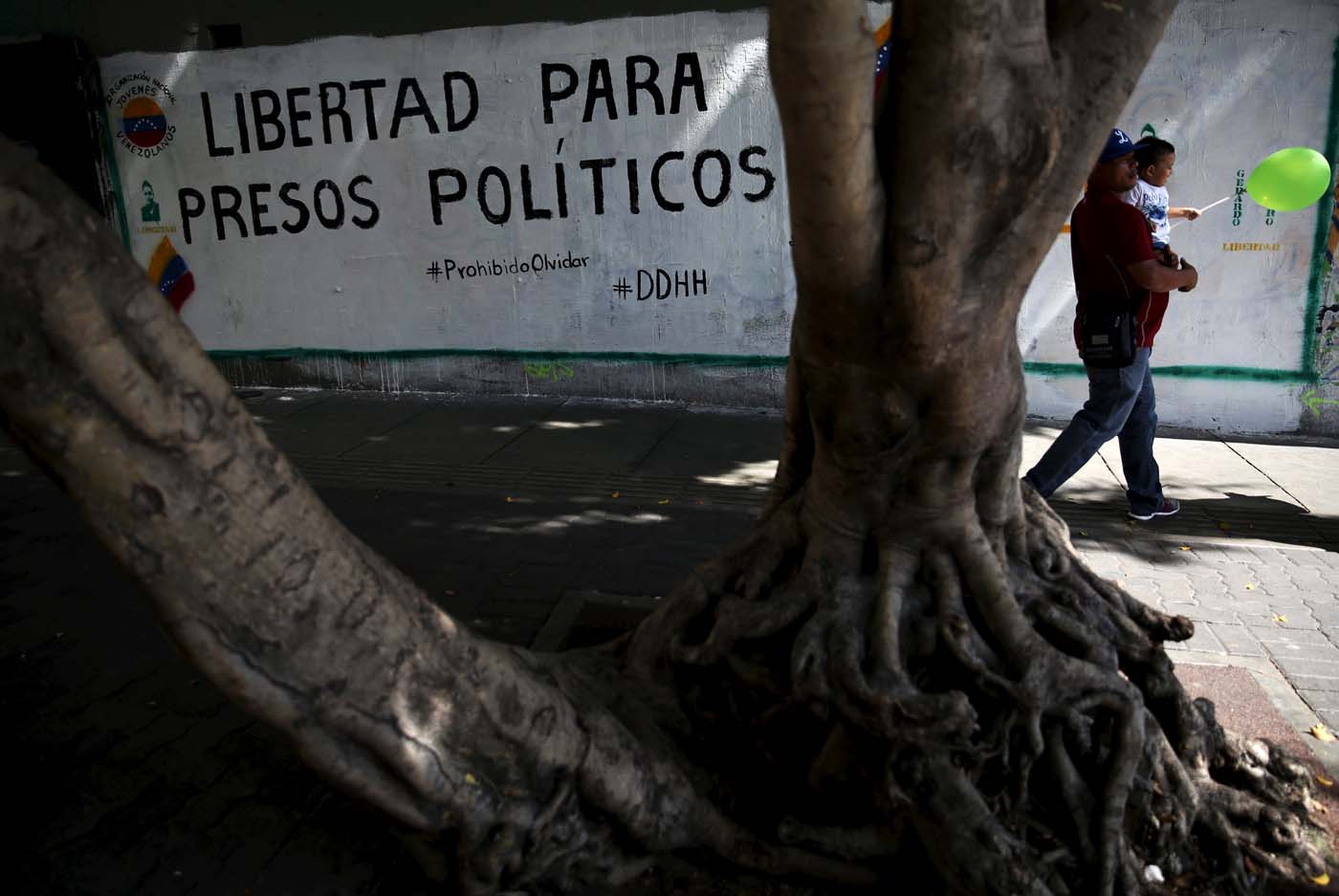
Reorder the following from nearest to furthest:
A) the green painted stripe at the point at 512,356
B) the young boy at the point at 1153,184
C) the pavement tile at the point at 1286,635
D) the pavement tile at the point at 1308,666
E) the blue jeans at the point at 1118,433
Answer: the pavement tile at the point at 1308,666 → the pavement tile at the point at 1286,635 → the blue jeans at the point at 1118,433 → the young boy at the point at 1153,184 → the green painted stripe at the point at 512,356

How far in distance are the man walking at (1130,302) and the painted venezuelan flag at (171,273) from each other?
7.58 meters

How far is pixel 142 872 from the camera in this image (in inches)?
111

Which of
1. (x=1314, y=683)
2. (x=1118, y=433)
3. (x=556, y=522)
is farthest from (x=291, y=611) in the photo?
(x=1118, y=433)

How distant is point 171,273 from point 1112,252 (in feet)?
26.3

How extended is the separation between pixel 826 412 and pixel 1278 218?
5.89 metres

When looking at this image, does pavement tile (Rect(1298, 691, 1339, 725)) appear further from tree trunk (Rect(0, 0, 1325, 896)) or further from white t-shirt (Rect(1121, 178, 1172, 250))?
white t-shirt (Rect(1121, 178, 1172, 250))

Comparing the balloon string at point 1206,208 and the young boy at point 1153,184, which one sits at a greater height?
the young boy at point 1153,184

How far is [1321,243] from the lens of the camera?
6969mm

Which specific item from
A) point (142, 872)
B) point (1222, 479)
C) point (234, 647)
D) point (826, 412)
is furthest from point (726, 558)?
point (1222, 479)

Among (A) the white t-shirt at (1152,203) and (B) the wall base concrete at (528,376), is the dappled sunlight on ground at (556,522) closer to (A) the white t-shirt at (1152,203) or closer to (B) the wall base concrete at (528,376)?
(B) the wall base concrete at (528,376)

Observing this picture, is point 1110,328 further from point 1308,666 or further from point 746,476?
point 746,476

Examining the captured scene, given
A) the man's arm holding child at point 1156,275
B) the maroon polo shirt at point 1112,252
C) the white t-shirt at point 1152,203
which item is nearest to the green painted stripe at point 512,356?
the white t-shirt at point 1152,203

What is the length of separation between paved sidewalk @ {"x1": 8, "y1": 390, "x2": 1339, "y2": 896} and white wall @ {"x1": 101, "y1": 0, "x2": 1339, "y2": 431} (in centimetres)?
48

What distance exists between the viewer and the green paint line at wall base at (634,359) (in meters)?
7.29
